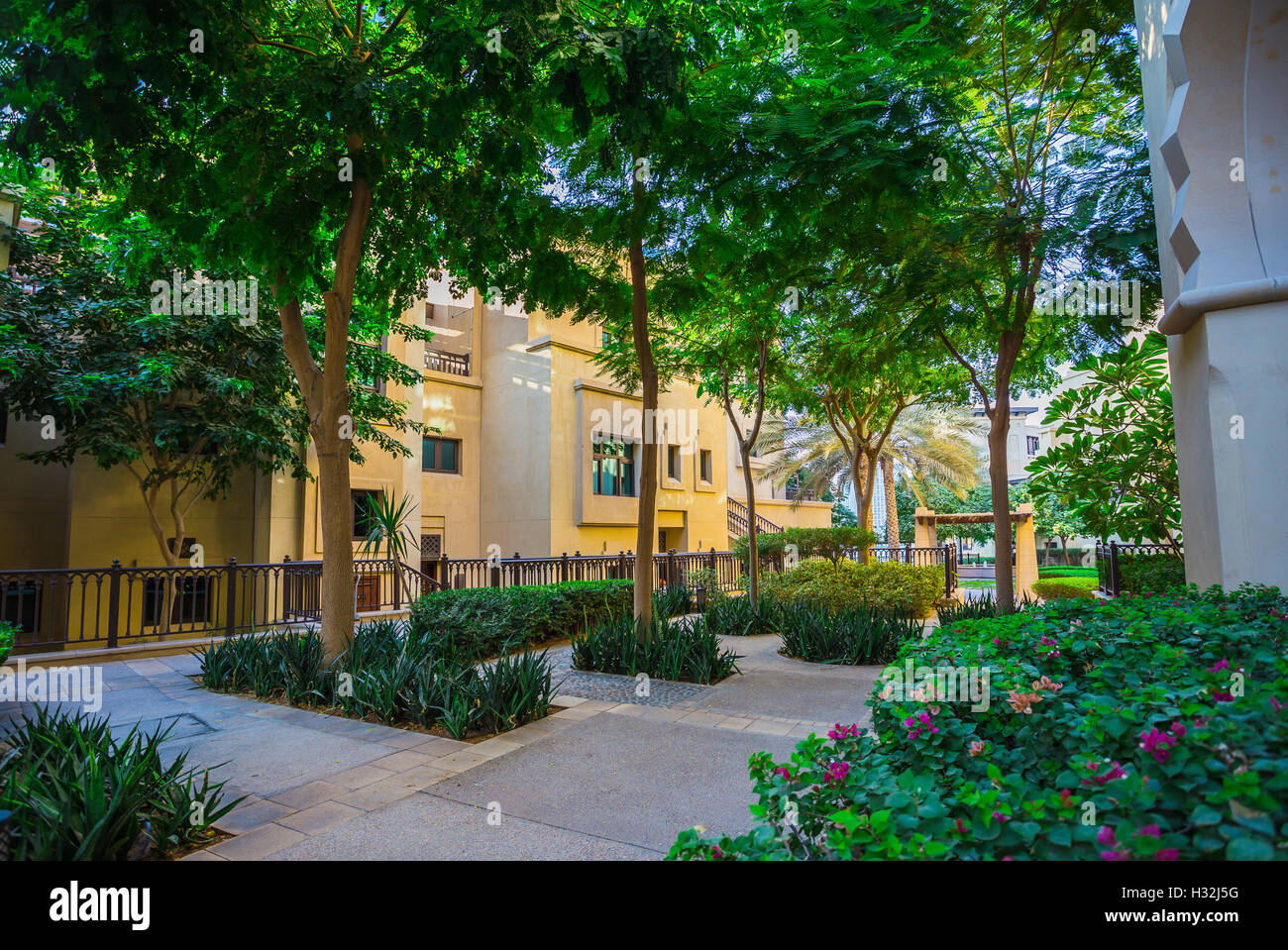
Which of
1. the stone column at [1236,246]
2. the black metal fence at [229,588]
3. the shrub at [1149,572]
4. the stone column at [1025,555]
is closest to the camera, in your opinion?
the stone column at [1236,246]

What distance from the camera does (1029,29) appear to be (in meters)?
8.11

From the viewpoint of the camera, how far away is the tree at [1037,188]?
7.20 metres

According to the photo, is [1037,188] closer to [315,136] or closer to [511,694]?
[315,136]

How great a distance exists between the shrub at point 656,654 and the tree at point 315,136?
9.58 feet

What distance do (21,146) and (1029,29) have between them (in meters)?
10.1

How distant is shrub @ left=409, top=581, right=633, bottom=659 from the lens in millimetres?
9445

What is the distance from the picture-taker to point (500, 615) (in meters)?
9.79

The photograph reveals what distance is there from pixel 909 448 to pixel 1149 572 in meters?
18.1

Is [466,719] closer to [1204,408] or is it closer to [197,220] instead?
[197,220]

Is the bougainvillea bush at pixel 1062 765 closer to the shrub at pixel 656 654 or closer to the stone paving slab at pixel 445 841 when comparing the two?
the stone paving slab at pixel 445 841

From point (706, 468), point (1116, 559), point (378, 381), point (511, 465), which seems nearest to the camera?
point (1116, 559)

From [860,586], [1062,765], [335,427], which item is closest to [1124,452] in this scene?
[860,586]

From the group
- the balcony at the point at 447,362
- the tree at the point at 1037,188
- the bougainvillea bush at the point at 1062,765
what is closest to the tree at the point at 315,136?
the tree at the point at 1037,188
